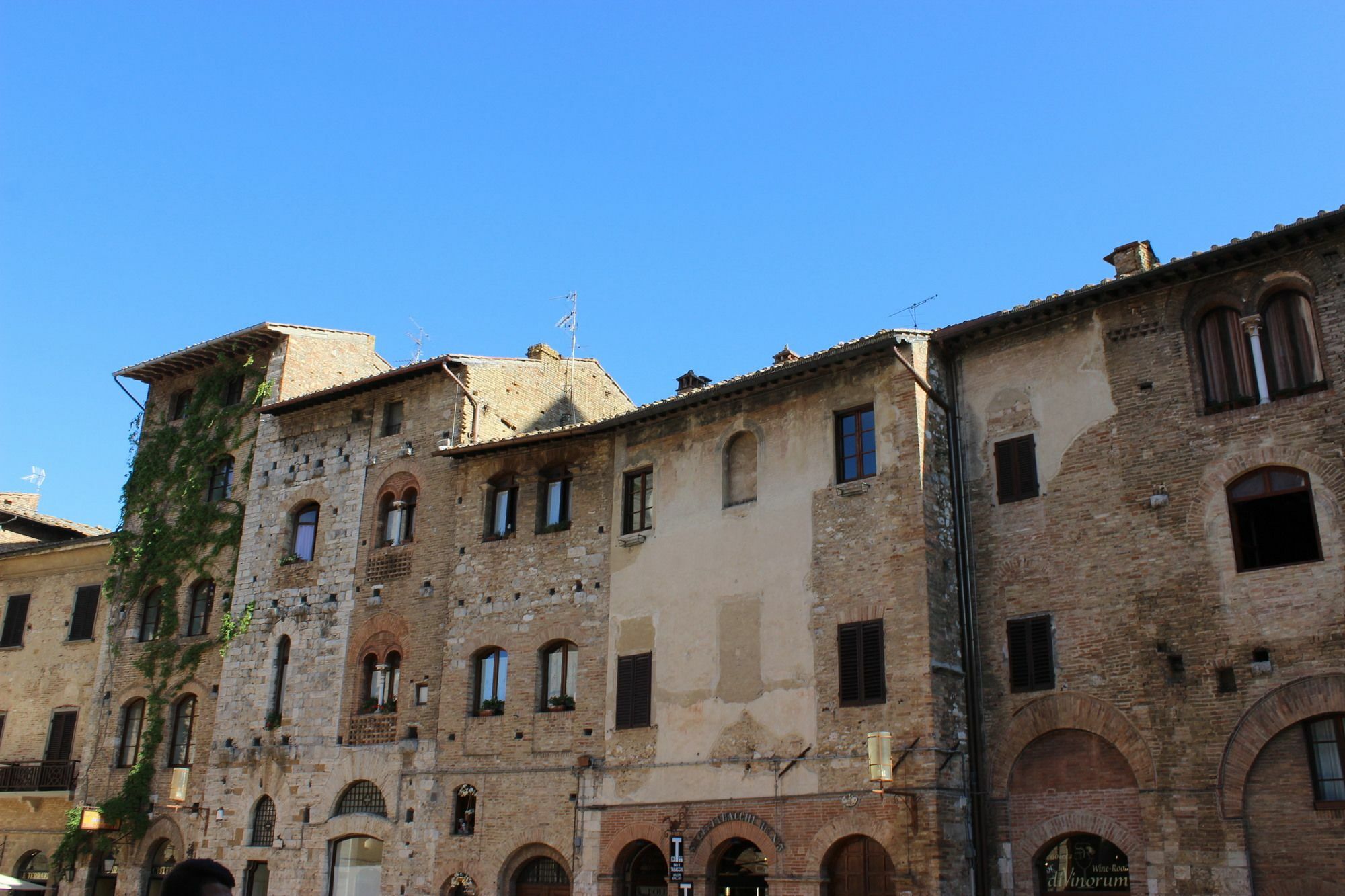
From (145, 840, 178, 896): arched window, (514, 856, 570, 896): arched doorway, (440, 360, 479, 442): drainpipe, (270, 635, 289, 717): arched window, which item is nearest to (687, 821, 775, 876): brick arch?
(514, 856, 570, 896): arched doorway

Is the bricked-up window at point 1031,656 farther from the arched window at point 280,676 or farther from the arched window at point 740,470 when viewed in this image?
the arched window at point 280,676

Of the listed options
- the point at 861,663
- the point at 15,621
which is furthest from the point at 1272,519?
the point at 15,621

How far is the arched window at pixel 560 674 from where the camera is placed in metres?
21.2

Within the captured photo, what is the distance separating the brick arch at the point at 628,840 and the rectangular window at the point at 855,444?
6.17 meters

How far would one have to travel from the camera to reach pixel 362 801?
22969 millimetres

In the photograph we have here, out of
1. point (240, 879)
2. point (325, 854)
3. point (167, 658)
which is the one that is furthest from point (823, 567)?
point (167, 658)

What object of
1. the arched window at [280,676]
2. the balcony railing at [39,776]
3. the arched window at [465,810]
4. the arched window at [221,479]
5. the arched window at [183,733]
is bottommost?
the arched window at [465,810]

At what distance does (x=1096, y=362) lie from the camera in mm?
17656

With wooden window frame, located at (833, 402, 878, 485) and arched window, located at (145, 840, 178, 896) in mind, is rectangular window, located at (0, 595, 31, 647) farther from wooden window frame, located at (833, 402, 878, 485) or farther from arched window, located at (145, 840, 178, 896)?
wooden window frame, located at (833, 402, 878, 485)

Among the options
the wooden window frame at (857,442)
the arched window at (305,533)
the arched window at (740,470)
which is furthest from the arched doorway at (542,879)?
the arched window at (305,533)

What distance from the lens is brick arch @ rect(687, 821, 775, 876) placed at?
18094mm

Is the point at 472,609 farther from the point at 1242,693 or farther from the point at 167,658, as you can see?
the point at 1242,693

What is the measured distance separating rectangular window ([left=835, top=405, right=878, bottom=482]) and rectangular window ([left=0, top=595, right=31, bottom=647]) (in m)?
21.5

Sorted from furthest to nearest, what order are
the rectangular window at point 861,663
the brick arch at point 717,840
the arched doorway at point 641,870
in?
the arched doorway at point 641,870, the brick arch at point 717,840, the rectangular window at point 861,663
